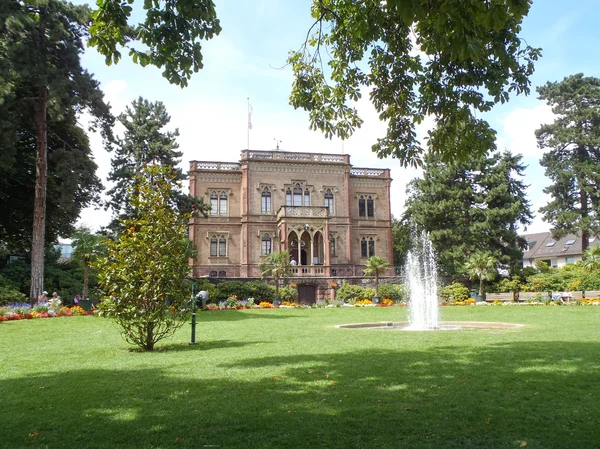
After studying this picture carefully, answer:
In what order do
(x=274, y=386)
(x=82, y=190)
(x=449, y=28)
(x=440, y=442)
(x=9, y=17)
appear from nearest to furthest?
(x=440, y=442)
(x=449, y=28)
(x=274, y=386)
(x=9, y=17)
(x=82, y=190)

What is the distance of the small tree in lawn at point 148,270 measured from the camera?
10859 mm

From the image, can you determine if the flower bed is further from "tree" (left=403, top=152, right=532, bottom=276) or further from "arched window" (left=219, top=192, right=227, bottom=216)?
"tree" (left=403, top=152, right=532, bottom=276)

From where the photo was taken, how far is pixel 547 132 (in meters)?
47.0

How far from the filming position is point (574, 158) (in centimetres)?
4509

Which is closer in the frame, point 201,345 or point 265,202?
point 201,345

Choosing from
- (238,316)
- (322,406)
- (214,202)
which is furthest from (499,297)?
(322,406)

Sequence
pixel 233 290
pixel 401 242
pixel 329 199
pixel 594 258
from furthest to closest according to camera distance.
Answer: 1. pixel 401 242
2. pixel 329 199
3. pixel 233 290
4. pixel 594 258

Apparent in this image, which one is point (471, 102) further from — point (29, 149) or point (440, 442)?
point (29, 149)

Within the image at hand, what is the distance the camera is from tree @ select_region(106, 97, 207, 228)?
30922 millimetres

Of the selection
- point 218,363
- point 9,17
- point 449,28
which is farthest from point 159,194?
point 9,17

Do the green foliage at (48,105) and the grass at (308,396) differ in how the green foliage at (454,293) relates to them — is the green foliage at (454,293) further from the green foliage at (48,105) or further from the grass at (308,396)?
the green foliage at (48,105)

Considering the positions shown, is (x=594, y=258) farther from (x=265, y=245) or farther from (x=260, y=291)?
(x=265, y=245)

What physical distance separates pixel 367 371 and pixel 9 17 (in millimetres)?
21727

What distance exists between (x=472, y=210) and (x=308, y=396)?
1515 inches
